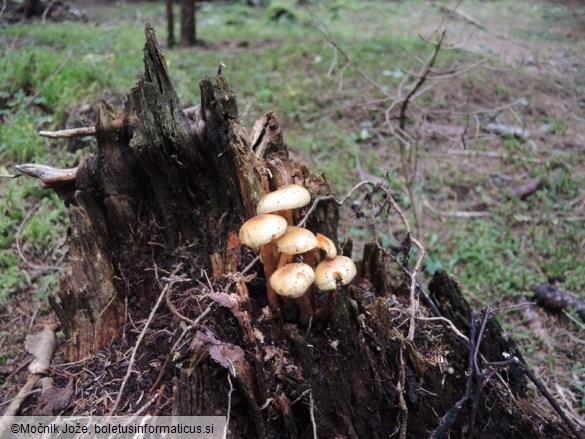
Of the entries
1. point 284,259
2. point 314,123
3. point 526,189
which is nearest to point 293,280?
point 284,259

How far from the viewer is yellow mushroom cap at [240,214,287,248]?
195 cm

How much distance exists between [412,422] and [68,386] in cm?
193

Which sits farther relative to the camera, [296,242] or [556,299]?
[556,299]

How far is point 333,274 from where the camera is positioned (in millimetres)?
2082

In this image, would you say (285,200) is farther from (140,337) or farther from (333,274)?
(140,337)

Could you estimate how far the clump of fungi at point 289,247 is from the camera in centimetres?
196

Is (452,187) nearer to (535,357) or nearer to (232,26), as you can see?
(535,357)

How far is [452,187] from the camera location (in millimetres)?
5988

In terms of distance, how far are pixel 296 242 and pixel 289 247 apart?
0.13ft

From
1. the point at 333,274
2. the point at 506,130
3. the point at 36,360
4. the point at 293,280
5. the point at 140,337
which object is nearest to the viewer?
the point at 293,280

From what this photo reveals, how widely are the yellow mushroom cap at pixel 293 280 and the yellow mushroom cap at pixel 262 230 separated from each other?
0.54 ft

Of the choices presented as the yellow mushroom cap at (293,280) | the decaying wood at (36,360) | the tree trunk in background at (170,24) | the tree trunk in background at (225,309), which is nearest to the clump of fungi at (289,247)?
the yellow mushroom cap at (293,280)

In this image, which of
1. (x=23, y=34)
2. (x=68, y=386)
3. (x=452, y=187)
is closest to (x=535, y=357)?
(x=452, y=187)

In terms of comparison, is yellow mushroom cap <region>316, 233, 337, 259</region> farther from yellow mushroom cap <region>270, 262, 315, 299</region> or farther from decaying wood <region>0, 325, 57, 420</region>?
decaying wood <region>0, 325, 57, 420</region>
